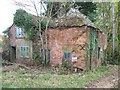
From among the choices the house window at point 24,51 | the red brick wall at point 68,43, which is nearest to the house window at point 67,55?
the red brick wall at point 68,43

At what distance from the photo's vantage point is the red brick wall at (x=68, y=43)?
10.3 metres

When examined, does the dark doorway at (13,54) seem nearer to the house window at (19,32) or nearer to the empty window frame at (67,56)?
the house window at (19,32)

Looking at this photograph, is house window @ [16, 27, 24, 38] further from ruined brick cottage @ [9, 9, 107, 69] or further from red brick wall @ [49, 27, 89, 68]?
red brick wall @ [49, 27, 89, 68]

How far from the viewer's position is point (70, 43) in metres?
10.5

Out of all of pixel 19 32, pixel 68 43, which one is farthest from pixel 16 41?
pixel 68 43

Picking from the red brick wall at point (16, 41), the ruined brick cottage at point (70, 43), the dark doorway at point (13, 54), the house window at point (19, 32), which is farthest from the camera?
the house window at point (19, 32)

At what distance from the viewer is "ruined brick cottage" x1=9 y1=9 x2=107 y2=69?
10289mm

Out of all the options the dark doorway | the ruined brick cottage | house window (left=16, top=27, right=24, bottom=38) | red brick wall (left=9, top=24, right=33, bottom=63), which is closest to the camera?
the ruined brick cottage

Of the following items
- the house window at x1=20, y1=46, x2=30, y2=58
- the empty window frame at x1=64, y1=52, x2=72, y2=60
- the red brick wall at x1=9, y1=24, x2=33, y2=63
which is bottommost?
the empty window frame at x1=64, y1=52, x2=72, y2=60

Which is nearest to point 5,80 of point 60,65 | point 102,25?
point 60,65

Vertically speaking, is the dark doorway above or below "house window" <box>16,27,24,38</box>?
below

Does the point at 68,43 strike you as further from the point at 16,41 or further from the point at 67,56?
the point at 16,41

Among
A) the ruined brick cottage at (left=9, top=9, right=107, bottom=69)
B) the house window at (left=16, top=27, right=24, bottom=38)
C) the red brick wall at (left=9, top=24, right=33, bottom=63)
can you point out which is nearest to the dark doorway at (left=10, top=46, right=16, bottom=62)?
the ruined brick cottage at (left=9, top=9, right=107, bottom=69)

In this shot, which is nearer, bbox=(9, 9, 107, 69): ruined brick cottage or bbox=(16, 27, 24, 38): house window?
bbox=(9, 9, 107, 69): ruined brick cottage
